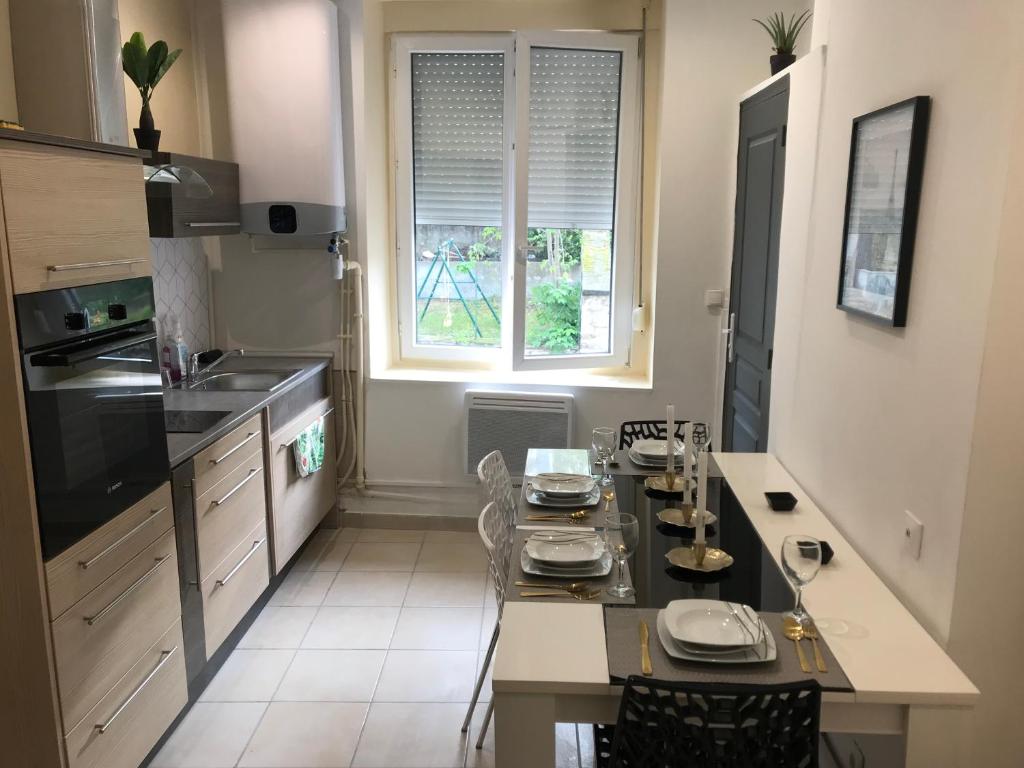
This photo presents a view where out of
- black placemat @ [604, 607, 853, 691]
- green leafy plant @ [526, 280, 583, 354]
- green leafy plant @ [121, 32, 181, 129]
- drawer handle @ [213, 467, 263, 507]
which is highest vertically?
green leafy plant @ [121, 32, 181, 129]

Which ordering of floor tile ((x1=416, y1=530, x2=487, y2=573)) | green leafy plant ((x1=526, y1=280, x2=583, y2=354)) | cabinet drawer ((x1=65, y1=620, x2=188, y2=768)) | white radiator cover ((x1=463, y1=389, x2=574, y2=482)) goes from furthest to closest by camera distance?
green leafy plant ((x1=526, y1=280, x2=583, y2=354)) < white radiator cover ((x1=463, y1=389, x2=574, y2=482)) < floor tile ((x1=416, y1=530, x2=487, y2=573)) < cabinet drawer ((x1=65, y1=620, x2=188, y2=768))

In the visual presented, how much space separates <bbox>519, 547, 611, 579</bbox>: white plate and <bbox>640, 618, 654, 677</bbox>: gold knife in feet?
0.77

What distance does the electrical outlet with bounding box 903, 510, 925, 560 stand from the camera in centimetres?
181

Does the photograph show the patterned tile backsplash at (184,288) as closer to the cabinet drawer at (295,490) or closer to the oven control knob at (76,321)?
the cabinet drawer at (295,490)

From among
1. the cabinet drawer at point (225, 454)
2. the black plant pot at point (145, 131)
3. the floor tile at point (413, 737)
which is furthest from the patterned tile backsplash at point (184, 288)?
the floor tile at point (413, 737)

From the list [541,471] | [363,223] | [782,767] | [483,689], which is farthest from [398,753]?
[363,223]

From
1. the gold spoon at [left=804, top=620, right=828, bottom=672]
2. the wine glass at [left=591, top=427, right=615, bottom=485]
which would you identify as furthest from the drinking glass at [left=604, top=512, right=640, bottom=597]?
the wine glass at [left=591, top=427, right=615, bottom=485]

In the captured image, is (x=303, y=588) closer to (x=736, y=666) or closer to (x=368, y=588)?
(x=368, y=588)

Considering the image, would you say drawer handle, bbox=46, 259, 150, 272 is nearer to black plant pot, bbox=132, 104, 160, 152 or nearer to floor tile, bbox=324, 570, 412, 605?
black plant pot, bbox=132, 104, 160, 152

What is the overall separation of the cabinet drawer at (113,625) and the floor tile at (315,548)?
4.36 feet

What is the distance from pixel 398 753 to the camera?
98.5 inches

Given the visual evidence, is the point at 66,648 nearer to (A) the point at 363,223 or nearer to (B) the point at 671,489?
(B) the point at 671,489

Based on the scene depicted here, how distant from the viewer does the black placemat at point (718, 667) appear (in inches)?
61.2

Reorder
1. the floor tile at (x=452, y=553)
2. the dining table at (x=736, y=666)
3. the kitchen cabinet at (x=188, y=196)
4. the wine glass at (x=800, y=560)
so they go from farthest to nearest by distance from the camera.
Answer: the floor tile at (x=452, y=553), the kitchen cabinet at (x=188, y=196), the wine glass at (x=800, y=560), the dining table at (x=736, y=666)
